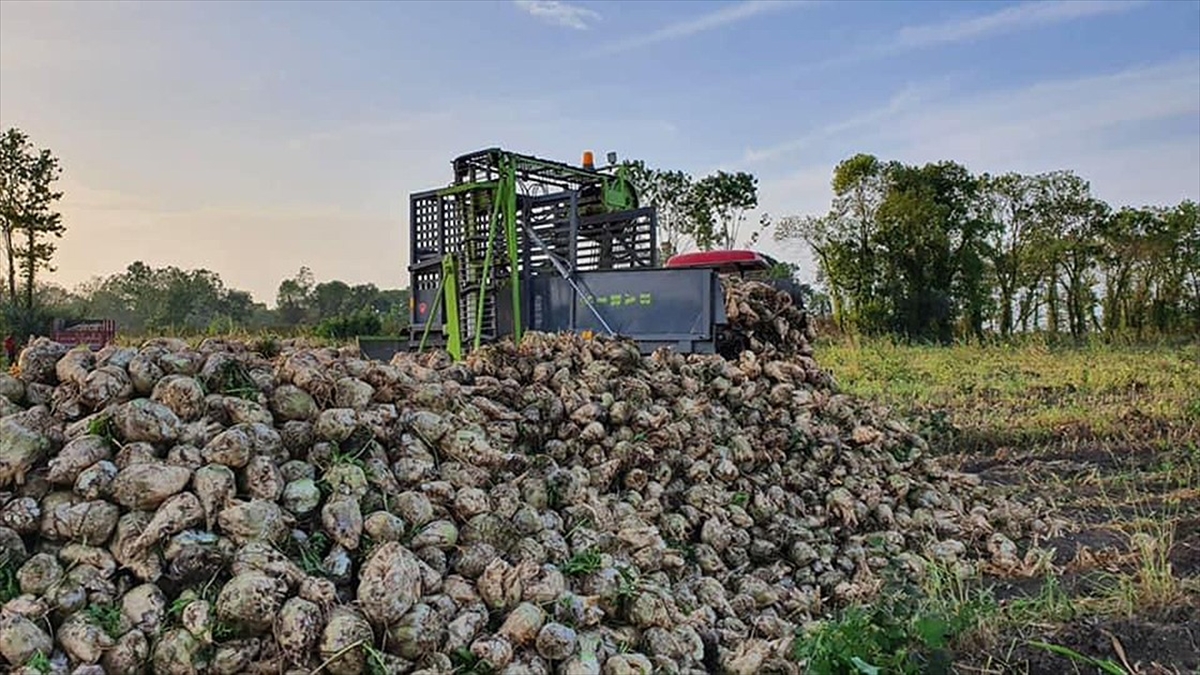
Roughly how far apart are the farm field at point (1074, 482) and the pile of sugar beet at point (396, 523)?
0.56 m

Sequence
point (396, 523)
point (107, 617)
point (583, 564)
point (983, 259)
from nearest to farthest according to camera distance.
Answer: point (107, 617)
point (396, 523)
point (583, 564)
point (983, 259)

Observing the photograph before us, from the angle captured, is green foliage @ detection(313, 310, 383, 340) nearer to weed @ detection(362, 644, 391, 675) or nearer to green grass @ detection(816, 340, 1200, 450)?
green grass @ detection(816, 340, 1200, 450)

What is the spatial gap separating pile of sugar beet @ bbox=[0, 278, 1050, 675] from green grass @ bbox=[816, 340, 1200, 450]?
4.13 m

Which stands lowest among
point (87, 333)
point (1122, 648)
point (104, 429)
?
point (1122, 648)

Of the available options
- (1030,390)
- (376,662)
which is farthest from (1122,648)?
(1030,390)

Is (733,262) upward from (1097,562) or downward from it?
upward

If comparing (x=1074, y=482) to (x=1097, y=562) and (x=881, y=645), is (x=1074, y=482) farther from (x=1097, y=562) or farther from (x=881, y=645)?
(x=881, y=645)

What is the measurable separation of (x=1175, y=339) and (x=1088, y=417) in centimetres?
1287

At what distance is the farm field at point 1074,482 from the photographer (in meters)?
2.77

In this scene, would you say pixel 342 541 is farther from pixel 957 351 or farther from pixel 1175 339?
pixel 1175 339

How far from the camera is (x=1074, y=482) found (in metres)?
6.16

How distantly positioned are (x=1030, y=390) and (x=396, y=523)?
30.1ft

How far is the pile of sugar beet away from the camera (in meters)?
2.30

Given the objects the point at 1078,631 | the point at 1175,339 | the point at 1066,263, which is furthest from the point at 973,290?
the point at 1078,631
